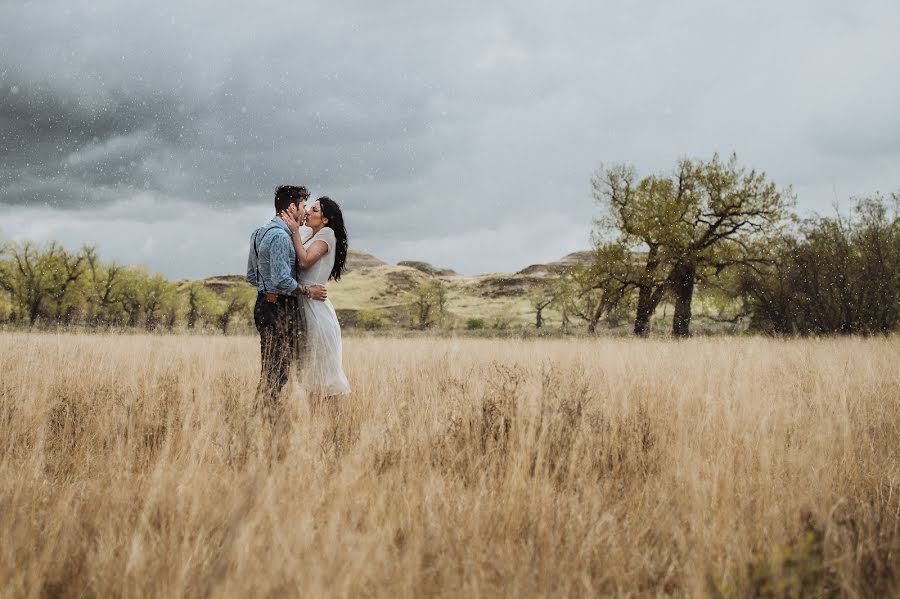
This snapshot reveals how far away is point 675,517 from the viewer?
2.44m

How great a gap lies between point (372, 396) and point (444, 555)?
335 centimetres

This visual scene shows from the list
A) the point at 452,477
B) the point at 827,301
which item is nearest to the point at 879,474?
the point at 452,477

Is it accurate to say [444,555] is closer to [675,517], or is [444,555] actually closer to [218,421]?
[675,517]

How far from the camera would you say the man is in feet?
13.9

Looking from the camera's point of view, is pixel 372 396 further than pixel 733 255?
No

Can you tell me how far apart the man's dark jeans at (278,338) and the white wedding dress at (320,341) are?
3.5 inches

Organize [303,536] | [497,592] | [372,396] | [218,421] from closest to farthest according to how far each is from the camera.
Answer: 1. [497,592]
2. [303,536]
3. [218,421]
4. [372,396]

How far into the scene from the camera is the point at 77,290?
52.8 m

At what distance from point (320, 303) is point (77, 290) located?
61.9m

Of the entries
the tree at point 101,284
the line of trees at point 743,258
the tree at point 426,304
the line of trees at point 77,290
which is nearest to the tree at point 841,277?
the line of trees at point 743,258

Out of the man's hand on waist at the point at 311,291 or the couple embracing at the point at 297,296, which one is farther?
the man's hand on waist at the point at 311,291

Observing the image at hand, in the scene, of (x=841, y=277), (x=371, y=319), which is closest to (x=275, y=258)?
(x=841, y=277)

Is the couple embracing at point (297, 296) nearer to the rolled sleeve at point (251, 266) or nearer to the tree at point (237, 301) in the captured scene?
the rolled sleeve at point (251, 266)

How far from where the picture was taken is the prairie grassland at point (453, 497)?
5.88ft
